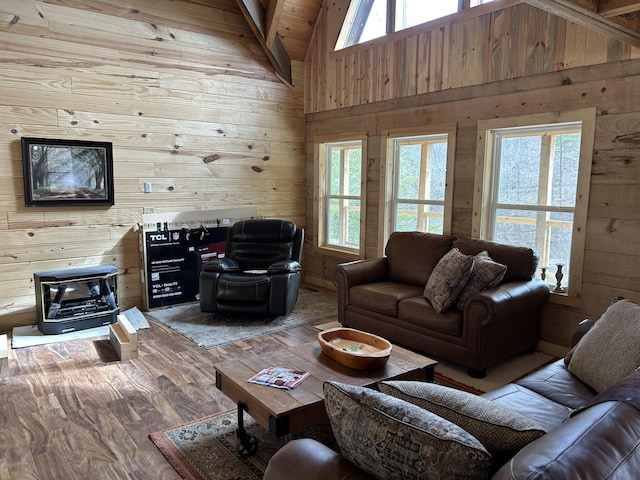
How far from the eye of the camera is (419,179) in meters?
5.02

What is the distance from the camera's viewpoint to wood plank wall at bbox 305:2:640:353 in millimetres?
3426

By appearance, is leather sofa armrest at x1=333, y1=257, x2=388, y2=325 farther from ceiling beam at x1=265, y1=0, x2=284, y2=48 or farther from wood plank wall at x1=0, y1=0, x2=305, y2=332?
ceiling beam at x1=265, y1=0, x2=284, y2=48

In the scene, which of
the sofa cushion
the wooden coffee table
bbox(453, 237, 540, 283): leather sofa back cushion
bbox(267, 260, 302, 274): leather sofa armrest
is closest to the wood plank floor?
the wooden coffee table

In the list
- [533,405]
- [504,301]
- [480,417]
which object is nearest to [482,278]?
[504,301]

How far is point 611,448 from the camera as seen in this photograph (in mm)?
1070

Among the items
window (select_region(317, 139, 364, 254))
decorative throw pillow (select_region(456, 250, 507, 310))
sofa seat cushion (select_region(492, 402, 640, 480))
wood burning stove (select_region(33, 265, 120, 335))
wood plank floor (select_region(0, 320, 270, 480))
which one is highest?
window (select_region(317, 139, 364, 254))

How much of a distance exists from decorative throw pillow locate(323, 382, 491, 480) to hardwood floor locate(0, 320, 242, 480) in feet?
4.83

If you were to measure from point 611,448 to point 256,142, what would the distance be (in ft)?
17.5

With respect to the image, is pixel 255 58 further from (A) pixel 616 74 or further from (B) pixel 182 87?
(A) pixel 616 74

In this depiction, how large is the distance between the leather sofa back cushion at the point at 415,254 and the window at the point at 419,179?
14.8 inches

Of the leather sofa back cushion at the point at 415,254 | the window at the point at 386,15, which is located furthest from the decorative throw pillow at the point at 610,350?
the window at the point at 386,15

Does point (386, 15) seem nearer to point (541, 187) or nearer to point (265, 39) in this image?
point (265, 39)

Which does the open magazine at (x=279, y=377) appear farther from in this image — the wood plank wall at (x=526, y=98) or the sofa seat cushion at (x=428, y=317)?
the wood plank wall at (x=526, y=98)

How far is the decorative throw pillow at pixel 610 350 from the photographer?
208 centimetres
